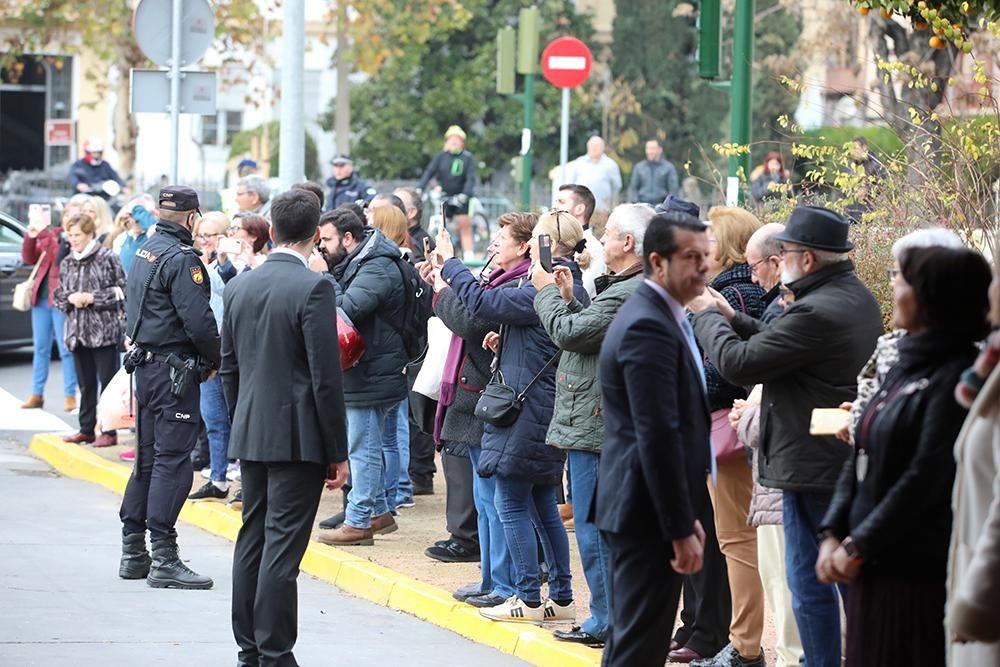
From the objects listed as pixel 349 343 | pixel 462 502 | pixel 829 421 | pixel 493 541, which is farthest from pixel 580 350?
pixel 462 502

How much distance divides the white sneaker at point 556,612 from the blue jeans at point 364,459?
1.99 metres

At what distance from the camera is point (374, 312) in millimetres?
9891

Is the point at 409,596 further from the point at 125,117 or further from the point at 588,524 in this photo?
the point at 125,117

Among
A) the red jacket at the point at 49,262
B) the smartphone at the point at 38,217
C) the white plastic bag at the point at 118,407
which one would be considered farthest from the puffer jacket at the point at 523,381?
the smartphone at the point at 38,217

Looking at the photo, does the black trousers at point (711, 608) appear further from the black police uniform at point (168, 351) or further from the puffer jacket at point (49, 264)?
the puffer jacket at point (49, 264)

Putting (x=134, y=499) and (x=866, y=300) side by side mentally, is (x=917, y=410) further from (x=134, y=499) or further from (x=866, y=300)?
(x=134, y=499)

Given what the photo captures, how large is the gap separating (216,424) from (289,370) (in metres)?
4.77

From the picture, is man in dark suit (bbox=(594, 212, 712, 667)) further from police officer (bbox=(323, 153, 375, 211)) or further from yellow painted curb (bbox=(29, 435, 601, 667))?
police officer (bbox=(323, 153, 375, 211))

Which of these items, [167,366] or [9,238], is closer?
[167,366]

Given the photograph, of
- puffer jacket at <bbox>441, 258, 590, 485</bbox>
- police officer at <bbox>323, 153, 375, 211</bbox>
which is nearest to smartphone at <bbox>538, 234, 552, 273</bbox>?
puffer jacket at <bbox>441, 258, 590, 485</bbox>

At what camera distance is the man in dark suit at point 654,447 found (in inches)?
221

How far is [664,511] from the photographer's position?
5.62 m

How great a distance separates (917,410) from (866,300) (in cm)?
152

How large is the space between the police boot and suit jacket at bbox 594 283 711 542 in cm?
394
